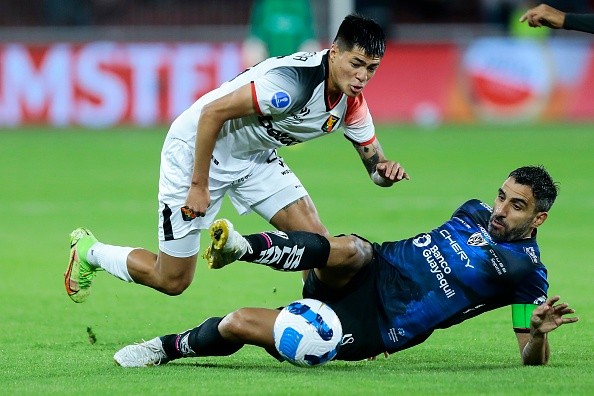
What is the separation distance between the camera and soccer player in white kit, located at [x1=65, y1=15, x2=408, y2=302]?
22.9 feet

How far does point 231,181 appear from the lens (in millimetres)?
7875

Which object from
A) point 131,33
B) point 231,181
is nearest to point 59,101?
point 131,33

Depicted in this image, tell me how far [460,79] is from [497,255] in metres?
18.0

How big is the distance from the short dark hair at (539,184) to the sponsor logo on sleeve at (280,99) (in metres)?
1.31

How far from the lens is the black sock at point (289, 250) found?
6406mm

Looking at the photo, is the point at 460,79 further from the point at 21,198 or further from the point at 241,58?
the point at 21,198

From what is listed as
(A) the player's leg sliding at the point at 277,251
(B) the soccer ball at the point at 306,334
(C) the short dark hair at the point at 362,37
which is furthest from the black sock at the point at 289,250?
(C) the short dark hair at the point at 362,37

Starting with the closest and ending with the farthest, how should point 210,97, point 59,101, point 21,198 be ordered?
point 210,97 → point 21,198 → point 59,101

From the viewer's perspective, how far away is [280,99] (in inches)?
275

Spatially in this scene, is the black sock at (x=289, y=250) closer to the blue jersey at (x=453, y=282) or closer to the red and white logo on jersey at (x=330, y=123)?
the blue jersey at (x=453, y=282)

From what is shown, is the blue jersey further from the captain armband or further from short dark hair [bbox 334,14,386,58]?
short dark hair [bbox 334,14,386,58]

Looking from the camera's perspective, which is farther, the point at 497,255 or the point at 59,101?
the point at 59,101

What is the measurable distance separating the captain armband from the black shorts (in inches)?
28.3

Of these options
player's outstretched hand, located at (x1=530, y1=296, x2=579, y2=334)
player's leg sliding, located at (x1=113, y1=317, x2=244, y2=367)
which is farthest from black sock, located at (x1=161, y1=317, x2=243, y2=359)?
player's outstretched hand, located at (x1=530, y1=296, x2=579, y2=334)
